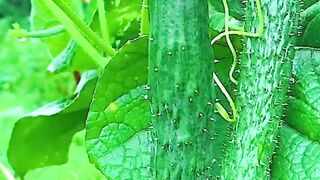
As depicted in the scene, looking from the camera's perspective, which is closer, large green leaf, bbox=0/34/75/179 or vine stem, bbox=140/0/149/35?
vine stem, bbox=140/0/149/35

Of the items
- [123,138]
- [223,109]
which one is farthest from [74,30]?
[223,109]

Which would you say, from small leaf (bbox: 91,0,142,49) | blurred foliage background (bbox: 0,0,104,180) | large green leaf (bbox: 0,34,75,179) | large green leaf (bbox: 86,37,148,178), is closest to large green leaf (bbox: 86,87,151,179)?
large green leaf (bbox: 86,37,148,178)

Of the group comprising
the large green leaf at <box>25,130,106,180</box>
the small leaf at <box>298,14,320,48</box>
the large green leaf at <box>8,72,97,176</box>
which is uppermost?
the small leaf at <box>298,14,320,48</box>

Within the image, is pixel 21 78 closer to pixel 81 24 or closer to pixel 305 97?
pixel 81 24

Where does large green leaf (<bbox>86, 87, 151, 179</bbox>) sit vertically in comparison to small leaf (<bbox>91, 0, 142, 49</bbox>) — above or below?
below

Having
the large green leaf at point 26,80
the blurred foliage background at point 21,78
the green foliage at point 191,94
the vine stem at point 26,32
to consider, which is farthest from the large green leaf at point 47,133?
the large green leaf at point 26,80

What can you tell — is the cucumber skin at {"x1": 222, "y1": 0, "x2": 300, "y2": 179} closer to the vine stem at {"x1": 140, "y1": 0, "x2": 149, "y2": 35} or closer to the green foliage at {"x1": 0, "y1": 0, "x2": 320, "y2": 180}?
the green foliage at {"x1": 0, "y1": 0, "x2": 320, "y2": 180}
